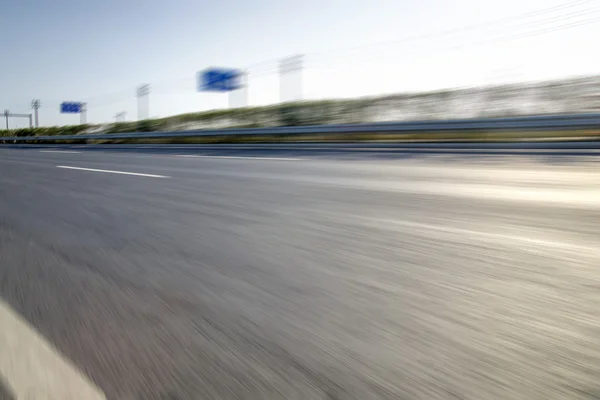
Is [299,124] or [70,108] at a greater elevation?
[70,108]

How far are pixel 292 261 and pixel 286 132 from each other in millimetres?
13314

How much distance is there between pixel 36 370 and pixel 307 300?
3.17 feet

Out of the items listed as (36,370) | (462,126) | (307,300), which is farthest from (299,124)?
(36,370)

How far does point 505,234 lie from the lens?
2846 mm

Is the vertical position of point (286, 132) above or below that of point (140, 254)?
above

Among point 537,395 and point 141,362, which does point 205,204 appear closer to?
point 141,362

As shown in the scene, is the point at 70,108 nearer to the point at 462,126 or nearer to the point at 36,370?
the point at 462,126

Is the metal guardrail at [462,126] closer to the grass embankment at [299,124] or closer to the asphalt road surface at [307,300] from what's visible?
the grass embankment at [299,124]

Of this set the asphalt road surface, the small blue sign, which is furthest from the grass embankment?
the small blue sign

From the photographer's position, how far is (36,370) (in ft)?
4.57

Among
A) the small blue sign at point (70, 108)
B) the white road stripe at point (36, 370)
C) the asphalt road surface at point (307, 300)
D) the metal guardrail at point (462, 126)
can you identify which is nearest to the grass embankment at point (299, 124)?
the metal guardrail at point (462, 126)

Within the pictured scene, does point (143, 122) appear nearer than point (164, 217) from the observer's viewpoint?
No

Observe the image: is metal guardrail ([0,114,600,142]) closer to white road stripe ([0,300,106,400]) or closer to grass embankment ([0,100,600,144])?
grass embankment ([0,100,600,144])

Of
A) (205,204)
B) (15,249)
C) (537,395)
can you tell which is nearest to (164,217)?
(205,204)
